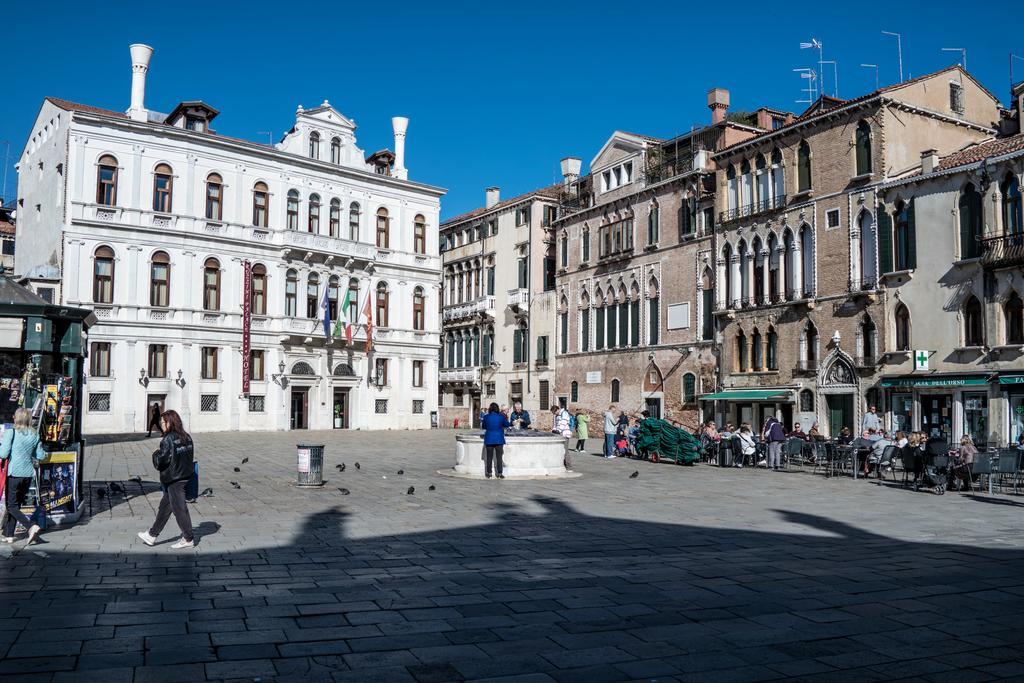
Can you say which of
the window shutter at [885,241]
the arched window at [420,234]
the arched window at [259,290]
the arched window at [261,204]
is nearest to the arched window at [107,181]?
the arched window at [261,204]

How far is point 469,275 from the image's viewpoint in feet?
182

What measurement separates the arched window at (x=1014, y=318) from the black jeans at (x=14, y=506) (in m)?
25.2

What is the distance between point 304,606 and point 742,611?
3748 mm

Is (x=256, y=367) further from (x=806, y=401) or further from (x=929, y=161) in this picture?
(x=929, y=161)

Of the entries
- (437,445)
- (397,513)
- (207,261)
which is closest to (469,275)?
(207,261)

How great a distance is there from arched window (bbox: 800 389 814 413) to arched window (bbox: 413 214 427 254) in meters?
25.2

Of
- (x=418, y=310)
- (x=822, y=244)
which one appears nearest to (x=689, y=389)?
(x=822, y=244)

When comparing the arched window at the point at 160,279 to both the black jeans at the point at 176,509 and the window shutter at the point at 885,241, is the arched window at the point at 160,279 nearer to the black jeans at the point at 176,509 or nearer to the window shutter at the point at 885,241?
the window shutter at the point at 885,241

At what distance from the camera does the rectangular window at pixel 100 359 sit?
3869 centimetres

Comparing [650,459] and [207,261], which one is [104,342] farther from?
[650,459]

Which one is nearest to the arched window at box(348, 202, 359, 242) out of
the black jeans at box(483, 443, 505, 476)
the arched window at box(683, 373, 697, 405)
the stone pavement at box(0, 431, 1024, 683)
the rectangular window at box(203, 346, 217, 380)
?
the rectangular window at box(203, 346, 217, 380)

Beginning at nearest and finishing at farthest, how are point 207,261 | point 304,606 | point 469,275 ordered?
point 304,606, point 207,261, point 469,275

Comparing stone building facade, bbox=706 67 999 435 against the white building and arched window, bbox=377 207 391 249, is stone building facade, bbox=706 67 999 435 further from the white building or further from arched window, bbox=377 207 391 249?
arched window, bbox=377 207 391 249

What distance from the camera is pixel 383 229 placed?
4966 centimetres
